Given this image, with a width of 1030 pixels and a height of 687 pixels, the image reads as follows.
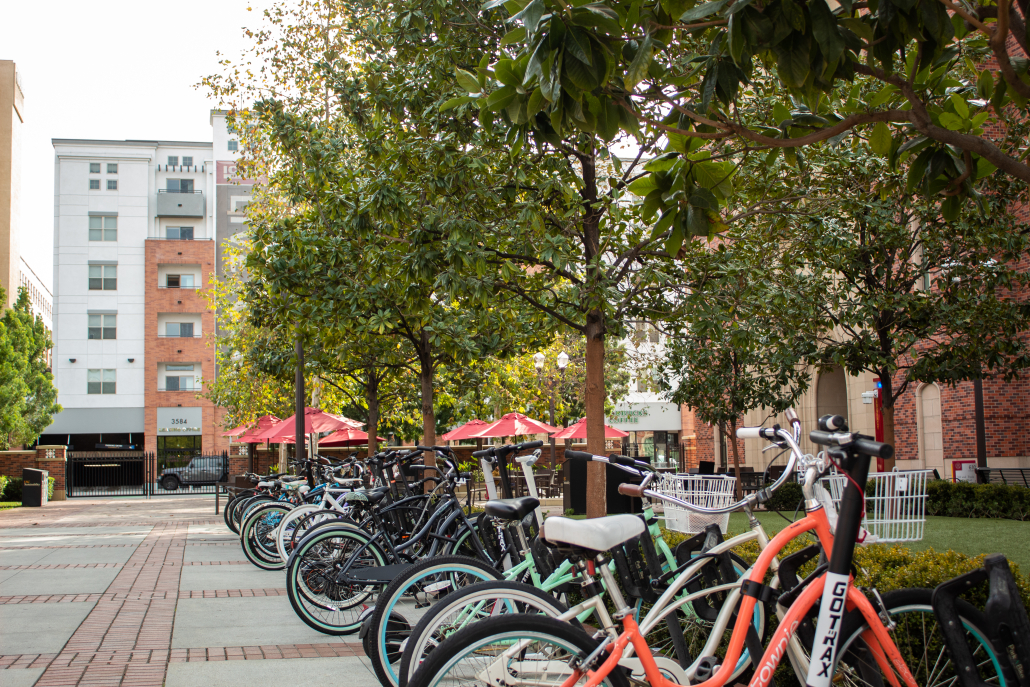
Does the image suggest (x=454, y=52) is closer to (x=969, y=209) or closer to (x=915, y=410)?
(x=969, y=209)

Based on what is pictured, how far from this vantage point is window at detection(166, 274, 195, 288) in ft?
166

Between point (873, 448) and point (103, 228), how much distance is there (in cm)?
5468

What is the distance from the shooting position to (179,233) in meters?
53.9

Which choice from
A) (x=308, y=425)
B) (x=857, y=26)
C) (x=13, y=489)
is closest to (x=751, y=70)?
(x=857, y=26)

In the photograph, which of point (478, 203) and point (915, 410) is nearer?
point (478, 203)

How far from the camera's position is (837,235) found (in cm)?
1069

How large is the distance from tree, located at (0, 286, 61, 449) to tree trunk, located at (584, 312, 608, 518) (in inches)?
1170

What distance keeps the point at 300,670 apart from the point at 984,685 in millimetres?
4172

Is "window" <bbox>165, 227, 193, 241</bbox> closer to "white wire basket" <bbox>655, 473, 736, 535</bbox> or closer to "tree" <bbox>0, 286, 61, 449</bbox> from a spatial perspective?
"tree" <bbox>0, 286, 61, 449</bbox>

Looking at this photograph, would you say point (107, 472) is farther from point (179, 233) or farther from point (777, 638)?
point (777, 638)

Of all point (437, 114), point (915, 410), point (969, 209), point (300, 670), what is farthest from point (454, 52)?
point (915, 410)

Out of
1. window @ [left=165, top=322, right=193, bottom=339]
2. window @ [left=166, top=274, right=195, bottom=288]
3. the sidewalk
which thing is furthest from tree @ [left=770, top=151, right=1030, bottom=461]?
window @ [left=166, top=274, right=195, bottom=288]

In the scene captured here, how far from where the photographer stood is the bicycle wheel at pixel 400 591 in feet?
15.0

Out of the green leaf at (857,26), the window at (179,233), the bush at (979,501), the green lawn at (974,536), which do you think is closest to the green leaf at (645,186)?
the green leaf at (857,26)
